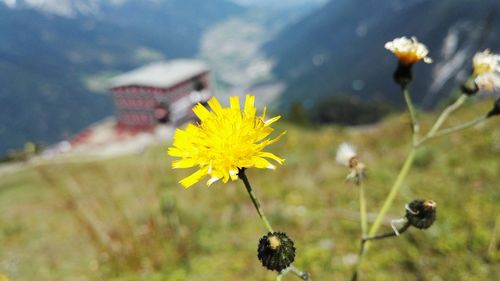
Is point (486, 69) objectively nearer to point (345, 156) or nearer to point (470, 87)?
point (470, 87)

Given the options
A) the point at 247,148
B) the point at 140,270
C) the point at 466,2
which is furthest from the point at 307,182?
the point at 466,2

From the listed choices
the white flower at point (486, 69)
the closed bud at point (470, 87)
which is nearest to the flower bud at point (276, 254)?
the closed bud at point (470, 87)

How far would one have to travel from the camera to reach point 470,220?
585 centimetres

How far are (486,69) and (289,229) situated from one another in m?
5.46

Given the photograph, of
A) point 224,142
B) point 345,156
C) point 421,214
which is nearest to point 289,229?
point 345,156

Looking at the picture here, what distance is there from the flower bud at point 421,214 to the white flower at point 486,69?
2.36 ft

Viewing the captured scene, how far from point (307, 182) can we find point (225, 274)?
153 inches

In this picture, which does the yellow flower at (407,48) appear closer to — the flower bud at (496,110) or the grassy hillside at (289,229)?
the flower bud at (496,110)

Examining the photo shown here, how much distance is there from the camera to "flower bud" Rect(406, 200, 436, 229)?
5.39 ft

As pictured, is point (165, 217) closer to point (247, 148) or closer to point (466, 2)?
point (247, 148)

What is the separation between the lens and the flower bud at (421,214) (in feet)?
5.39

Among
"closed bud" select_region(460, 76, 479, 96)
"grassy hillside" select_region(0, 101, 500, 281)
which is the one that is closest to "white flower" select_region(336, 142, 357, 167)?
"closed bud" select_region(460, 76, 479, 96)

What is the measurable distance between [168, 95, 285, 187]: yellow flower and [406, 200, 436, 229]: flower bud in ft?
2.33

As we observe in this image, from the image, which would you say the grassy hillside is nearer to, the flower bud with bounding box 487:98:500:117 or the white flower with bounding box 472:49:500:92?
the white flower with bounding box 472:49:500:92
